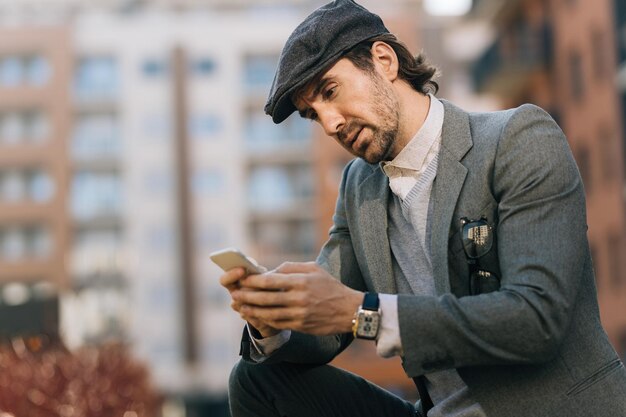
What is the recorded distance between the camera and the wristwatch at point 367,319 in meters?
A: 2.96

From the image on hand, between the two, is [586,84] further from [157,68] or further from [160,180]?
[157,68]

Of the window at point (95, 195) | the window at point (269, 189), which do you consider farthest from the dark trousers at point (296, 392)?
the window at point (95, 195)

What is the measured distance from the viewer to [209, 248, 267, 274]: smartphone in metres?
2.98

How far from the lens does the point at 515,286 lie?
3004mm

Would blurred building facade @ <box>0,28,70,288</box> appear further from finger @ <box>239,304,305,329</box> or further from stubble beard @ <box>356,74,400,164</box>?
finger @ <box>239,304,305,329</box>

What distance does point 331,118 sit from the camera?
11.1 feet

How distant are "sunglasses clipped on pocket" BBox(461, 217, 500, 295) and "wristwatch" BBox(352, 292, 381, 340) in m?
0.35

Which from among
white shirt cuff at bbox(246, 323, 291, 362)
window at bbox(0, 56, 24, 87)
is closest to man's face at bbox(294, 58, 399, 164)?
white shirt cuff at bbox(246, 323, 291, 362)

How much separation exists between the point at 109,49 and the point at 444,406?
66.5 meters

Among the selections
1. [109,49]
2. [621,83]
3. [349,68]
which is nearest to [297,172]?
[109,49]

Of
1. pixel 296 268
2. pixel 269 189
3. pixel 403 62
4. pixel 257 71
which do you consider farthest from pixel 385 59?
pixel 257 71

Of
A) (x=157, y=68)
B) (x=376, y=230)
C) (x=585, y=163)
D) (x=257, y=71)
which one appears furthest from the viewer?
(x=157, y=68)

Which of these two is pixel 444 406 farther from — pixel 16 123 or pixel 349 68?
pixel 16 123

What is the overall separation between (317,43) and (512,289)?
84 cm
